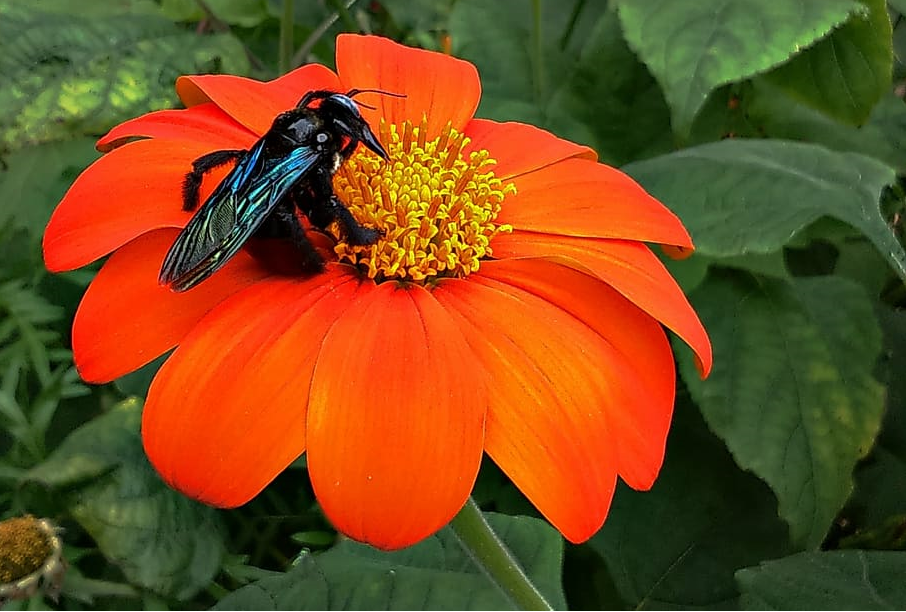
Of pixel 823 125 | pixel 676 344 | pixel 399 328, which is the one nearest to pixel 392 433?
pixel 399 328

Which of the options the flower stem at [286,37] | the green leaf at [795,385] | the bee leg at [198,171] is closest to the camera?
the bee leg at [198,171]

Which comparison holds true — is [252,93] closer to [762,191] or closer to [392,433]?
[392,433]

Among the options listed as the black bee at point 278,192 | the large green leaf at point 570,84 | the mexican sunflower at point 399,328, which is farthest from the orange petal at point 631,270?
the large green leaf at point 570,84

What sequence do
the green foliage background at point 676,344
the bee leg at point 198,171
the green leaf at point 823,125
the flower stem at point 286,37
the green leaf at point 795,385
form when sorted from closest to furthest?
the bee leg at point 198,171
the green foliage background at point 676,344
the green leaf at point 795,385
the flower stem at point 286,37
the green leaf at point 823,125

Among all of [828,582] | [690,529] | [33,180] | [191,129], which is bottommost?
[690,529]

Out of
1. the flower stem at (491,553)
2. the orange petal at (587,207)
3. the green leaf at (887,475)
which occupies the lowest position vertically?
the green leaf at (887,475)

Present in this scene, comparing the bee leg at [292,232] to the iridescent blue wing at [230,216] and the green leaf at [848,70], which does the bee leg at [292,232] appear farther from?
the green leaf at [848,70]

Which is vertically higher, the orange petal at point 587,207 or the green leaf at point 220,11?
the orange petal at point 587,207
